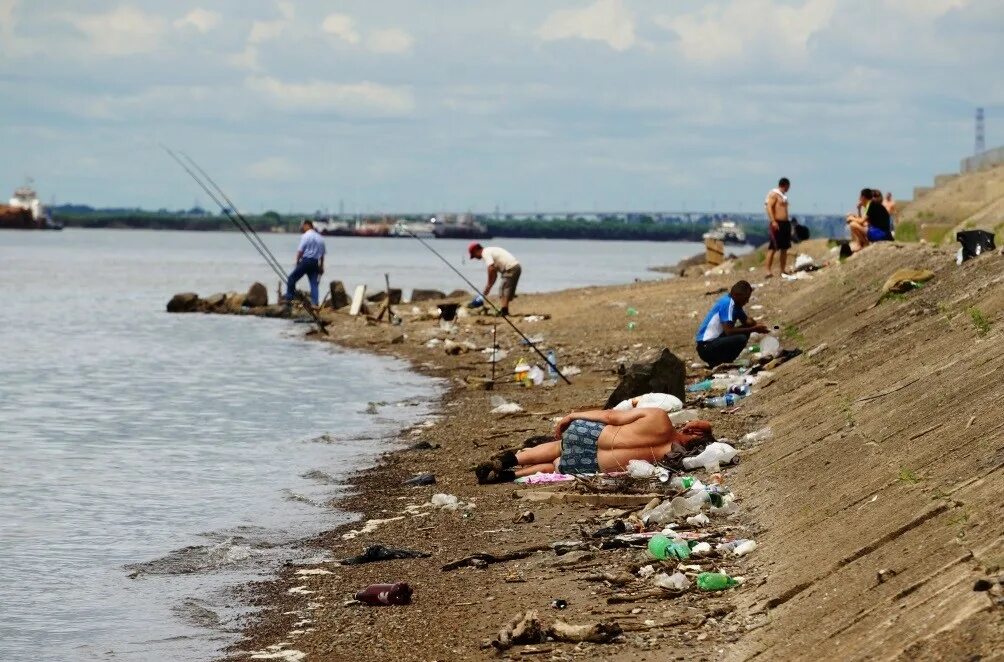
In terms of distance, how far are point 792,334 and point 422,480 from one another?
225 inches

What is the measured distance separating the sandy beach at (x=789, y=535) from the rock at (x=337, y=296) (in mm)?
17548

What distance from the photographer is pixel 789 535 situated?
803 cm

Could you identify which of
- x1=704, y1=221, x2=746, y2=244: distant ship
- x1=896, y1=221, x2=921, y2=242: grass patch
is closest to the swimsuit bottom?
x1=896, y1=221, x2=921, y2=242: grass patch

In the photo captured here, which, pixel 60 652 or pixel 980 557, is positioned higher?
pixel 980 557

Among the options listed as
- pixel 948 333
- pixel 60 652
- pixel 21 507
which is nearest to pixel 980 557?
pixel 60 652

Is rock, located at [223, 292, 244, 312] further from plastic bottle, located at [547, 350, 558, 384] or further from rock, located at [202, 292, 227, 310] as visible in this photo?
plastic bottle, located at [547, 350, 558, 384]

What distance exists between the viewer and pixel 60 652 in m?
8.25

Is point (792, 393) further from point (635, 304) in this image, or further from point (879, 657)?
point (635, 304)

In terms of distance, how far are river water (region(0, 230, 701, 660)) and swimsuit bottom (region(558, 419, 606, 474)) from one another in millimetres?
1783

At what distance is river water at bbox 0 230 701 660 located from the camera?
9.09 metres

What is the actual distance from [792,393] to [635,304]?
14078mm

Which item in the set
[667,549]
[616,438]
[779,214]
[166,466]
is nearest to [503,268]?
[779,214]

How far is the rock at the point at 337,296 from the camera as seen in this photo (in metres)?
32.8

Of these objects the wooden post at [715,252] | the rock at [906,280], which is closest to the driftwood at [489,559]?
the rock at [906,280]
